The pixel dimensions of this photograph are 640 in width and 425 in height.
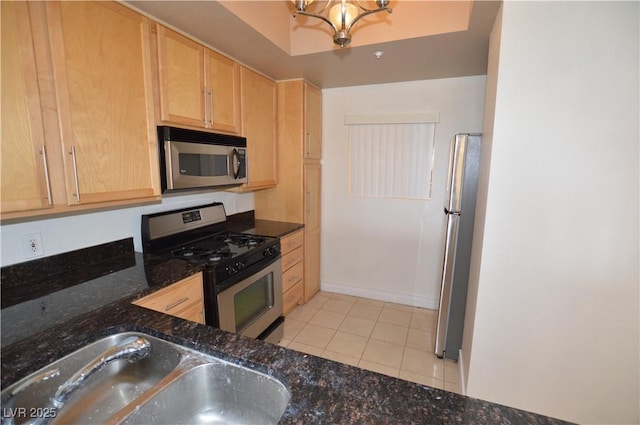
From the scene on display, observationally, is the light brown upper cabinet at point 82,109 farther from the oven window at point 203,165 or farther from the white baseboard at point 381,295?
the white baseboard at point 381,295

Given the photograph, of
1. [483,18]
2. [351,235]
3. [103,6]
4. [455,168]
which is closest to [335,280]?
[351,235]

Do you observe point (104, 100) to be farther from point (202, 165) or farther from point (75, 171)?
point (202, 165)

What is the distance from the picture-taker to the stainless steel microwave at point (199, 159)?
5.93ft

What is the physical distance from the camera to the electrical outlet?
58.7 inches

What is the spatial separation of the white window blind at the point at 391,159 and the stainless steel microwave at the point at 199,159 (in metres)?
1.32

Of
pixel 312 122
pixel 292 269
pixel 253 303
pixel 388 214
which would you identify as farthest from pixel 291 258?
pixel 312 122

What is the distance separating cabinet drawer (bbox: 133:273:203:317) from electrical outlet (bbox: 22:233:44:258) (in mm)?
676

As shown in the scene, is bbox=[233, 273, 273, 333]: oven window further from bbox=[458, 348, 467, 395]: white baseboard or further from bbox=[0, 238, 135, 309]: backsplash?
bbox=[458, 348, 467, 395]: white baseboard

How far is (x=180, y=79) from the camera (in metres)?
1.87

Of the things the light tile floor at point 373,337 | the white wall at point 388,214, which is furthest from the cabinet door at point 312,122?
the light tile floor at point 373,337

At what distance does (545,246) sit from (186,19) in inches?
90.2

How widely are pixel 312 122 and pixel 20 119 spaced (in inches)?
90.9

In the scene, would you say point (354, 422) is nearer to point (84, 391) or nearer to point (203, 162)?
point (84, 391)

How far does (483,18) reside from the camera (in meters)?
1.71
